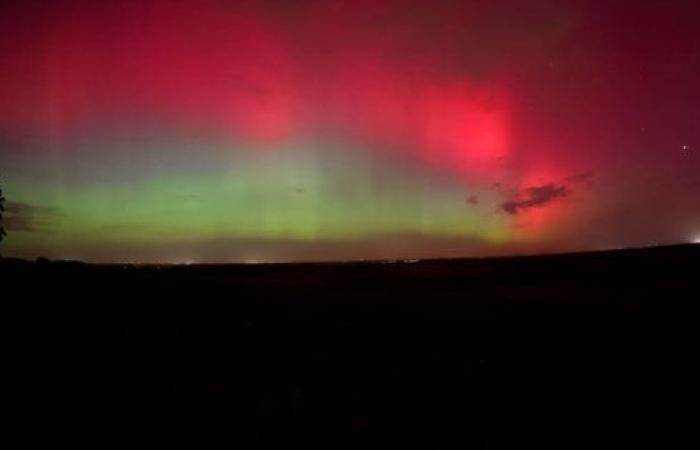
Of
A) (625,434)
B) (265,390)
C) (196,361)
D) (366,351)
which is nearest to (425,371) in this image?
(366,351)

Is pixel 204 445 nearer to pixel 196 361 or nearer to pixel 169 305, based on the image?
pixel 196 361

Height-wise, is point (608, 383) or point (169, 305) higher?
point (169, 305)

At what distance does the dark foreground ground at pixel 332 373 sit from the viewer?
1094 centimetres

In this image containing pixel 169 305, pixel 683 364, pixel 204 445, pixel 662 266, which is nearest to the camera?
pixel 204 445

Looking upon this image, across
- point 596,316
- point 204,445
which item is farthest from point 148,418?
point 596,316

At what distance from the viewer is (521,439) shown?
1067 cm

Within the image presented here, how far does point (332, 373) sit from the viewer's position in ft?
49.3

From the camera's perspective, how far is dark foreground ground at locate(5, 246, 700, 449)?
10938 millimetres

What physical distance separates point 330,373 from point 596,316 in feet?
46.0

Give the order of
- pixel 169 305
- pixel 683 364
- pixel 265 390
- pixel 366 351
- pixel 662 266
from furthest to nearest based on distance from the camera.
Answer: pixel 662 266, pixel 169 305, pixel 366 351, pixel 683 364, pixel 265 390

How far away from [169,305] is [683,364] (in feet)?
60.3

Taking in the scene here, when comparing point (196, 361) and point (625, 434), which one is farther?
point (196, 361)

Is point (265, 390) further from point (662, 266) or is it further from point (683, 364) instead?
point (662, 266)

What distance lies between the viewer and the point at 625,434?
10.8 meters
